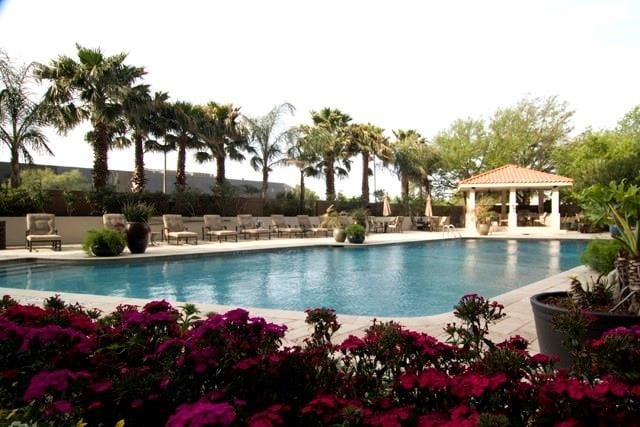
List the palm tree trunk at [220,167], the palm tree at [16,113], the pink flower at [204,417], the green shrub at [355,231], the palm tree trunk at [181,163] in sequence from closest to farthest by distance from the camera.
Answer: the pink flower at [204,417] → the palm tree at [16,113] → the green shrub at [355,231] → the palm tree trunk at [181,163] → the palm tree trunk at [220,167]

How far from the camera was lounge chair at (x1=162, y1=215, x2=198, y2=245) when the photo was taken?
16516 millimetres

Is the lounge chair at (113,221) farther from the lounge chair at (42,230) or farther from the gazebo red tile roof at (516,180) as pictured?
the gazebo red tile roof at (516,180)

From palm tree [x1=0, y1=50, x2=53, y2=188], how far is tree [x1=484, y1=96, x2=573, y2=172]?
31.3m

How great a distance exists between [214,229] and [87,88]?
21.6ft

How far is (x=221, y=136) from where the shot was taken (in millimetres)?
22359

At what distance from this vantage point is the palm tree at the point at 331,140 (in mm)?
27016

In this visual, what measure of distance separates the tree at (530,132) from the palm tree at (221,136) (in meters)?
21.9

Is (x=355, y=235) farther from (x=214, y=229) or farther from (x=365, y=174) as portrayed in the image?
(x=365, y=174)

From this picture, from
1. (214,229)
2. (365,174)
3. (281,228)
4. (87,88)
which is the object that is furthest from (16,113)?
(365,174)

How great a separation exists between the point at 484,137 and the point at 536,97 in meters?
4.74

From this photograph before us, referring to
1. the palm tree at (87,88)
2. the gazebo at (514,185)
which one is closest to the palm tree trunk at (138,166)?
the palm tree at (87,88)

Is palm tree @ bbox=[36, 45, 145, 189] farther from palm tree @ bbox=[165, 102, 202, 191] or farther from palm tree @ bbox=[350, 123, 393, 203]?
palm tree @ bbox=[350, 123, 393, 203]

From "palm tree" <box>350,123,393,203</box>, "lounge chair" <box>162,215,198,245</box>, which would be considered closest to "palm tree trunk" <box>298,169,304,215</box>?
"palm tree" <box>350,123,393,203</box>

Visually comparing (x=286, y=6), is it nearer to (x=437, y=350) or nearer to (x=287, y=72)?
(x=437, y=350)
